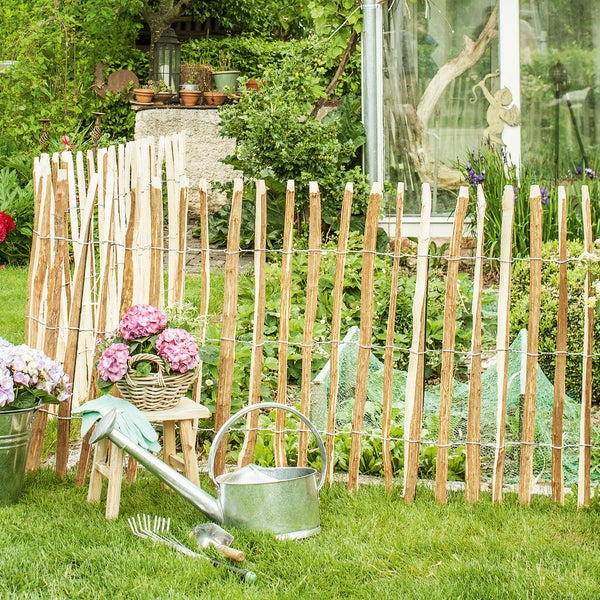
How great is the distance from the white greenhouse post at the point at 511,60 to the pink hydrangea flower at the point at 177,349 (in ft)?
15.9

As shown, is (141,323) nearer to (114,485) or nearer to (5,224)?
(114,485)

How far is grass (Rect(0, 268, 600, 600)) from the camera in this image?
113 inches

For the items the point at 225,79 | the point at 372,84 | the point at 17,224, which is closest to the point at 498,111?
the point at 372,84

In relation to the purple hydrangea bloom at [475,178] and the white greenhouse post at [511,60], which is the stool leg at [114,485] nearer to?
the purple hydrangea bloom at [475,178]

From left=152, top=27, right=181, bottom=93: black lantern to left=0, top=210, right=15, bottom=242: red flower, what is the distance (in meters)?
3.26

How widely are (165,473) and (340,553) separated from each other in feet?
2.18

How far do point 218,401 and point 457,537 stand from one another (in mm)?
1145

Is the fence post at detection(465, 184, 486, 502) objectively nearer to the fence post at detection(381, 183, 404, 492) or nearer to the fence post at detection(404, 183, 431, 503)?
the fence post at detection(404, 183, 431, 503)

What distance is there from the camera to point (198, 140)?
10.0 m

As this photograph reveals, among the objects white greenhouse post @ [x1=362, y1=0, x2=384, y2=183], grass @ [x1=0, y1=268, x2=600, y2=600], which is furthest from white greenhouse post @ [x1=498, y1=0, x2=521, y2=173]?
grass @ [x1=0, y1=268, x2=600, y2=600]

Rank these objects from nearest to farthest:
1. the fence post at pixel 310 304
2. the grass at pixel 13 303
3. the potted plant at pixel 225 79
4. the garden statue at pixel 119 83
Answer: the fence post at pixel 310 304 < the grass at pixel 13 303 < the potted plant at pixel 225 79 < the garden statue at pixel 119 83

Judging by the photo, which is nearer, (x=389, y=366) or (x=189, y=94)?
(x=389, y=366)

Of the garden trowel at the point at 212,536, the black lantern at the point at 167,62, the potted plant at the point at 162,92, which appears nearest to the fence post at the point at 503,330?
the garden trowel at the point at 212,536

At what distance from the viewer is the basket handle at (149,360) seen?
3.46 metres
